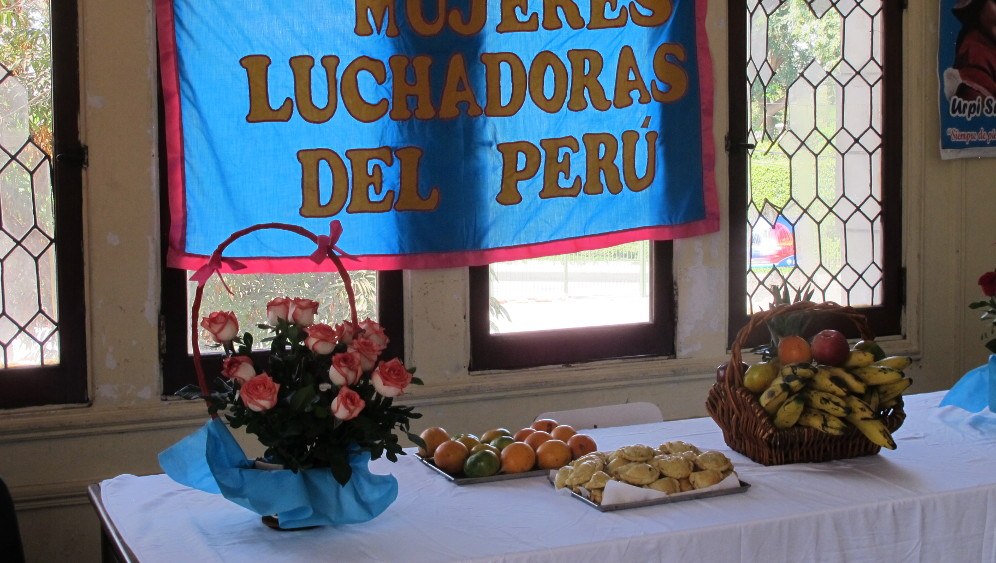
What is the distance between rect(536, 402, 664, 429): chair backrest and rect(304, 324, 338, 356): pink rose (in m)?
1.11

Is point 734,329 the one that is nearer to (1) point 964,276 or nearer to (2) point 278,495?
(1) point 964,276

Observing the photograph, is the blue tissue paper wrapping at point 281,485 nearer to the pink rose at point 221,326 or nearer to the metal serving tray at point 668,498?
the pink rose at point 221,326

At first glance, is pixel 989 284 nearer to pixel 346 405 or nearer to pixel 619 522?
pixel 619 522

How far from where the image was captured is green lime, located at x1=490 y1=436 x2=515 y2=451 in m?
2.37

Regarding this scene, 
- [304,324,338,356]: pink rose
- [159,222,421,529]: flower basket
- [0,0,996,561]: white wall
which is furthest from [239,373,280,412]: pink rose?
[0,0,996,561]: white wall

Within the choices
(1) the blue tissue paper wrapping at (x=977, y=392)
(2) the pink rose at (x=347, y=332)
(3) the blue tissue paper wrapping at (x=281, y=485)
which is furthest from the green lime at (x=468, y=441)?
(1) the blue tissue paper wrapping at (x=977, y=392)

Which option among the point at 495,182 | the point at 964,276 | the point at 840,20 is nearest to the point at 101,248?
the point at 495,182

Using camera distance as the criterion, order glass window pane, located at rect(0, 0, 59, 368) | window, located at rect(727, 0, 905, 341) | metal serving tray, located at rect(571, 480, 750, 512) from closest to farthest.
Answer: metal serving tray, located at rect(571, 480, 750, 512) < glass window pane, located at rect(0, 0, 59, 368) < window, located at rect(727, 0, 905, 341)

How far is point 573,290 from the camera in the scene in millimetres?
3617

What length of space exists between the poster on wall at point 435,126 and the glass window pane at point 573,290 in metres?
0.09

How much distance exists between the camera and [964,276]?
4227 mm

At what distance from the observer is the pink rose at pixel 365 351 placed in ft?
6.16

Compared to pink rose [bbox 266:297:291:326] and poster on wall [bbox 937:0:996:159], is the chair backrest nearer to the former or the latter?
pink rose [bbox 266:297:291:326]

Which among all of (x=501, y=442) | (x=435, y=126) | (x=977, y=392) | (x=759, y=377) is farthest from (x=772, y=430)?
(x=435, y=126)
